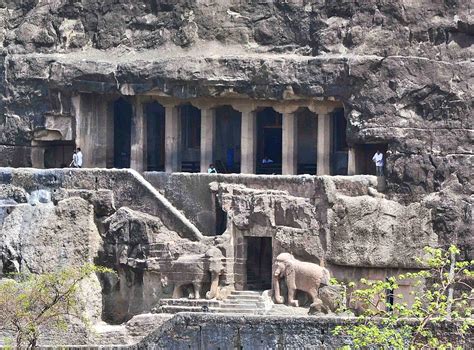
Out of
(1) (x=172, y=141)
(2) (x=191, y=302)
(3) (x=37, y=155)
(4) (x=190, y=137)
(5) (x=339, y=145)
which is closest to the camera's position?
(2) (x=191, y=302)

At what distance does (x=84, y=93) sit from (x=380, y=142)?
1095 centimetres

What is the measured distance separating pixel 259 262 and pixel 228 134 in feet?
21.1

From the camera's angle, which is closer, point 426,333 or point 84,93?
point 426,333

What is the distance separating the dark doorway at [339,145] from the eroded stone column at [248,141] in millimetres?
2718

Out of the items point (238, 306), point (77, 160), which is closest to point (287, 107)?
point (77, 160)

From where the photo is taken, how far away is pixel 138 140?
76.1m

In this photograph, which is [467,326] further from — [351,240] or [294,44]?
[294,44]

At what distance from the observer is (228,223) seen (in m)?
71.0

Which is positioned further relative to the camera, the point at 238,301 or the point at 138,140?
the point at 138,140

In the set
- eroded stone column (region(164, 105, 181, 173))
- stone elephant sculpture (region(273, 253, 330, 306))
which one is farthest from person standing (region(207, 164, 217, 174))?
stone elephant sculpture (region(273, 253, 330, 306))

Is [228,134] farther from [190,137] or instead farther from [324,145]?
[324,145]

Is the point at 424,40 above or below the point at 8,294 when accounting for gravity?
above

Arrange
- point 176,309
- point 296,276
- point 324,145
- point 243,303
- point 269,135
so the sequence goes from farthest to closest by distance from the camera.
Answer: point 269,135 < point 324,145 < point 243,303 < point 176,309 < point 296,276

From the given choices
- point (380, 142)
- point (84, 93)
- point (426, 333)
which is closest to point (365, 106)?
point (380, 142)
